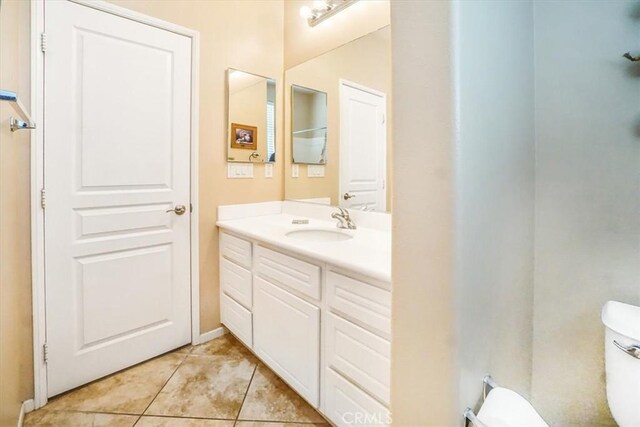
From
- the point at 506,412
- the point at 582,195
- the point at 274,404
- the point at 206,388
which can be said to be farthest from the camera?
the point at 206,388

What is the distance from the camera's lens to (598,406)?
39.6 inches

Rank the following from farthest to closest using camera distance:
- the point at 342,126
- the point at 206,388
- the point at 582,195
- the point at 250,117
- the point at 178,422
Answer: the point at 250,117 < the point at 342,126 < the point at 206,388 < the point at 178,422 < the point at 582,195

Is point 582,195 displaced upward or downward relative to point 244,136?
downward

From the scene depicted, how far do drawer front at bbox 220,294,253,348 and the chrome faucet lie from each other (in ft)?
2.52

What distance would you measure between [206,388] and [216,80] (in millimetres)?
1901

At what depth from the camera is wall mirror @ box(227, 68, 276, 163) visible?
2150mm

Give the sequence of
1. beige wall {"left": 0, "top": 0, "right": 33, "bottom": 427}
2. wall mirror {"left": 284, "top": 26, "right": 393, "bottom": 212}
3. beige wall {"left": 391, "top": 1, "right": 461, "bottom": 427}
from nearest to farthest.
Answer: beige wall {"left": 391, "top": 1, "right": 461, "bottom": 427}, beige wall {"left": 0, "top": 0, "right": 33, "bottom": 427}, wall mirror {"left": 284, "top": 26, "right": 393, "bottom": 212}

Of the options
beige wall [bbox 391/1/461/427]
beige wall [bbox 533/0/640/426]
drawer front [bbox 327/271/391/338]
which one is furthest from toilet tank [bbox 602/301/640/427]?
drawer front [bbox 327/271/391/338]

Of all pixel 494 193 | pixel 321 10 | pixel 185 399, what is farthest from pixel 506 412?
pixel 321 10

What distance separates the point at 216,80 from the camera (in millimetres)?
2076

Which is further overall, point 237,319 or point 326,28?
point 326,28

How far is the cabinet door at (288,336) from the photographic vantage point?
1361 millimetres

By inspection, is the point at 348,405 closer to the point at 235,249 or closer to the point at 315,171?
the point at 235,249

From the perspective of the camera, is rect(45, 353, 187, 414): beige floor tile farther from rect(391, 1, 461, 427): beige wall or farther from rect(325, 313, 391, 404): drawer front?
rect(391, 1, 461, 427): beige wall
